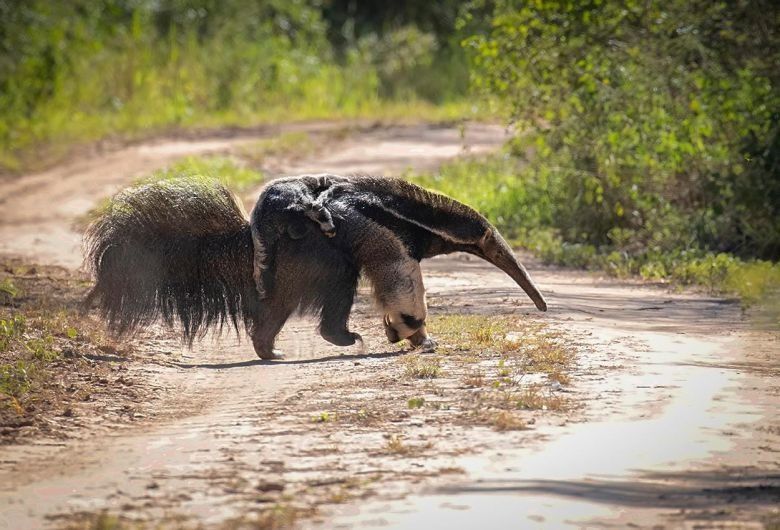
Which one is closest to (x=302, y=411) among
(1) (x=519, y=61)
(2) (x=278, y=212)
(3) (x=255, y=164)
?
(2) (x=278, y=212)

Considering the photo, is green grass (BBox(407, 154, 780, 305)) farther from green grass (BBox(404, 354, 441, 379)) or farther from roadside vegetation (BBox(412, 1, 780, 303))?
green grass (BBox(404, 354, 441, 379))

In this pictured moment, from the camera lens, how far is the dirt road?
448 centimetres

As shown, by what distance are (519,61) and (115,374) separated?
19.9ft

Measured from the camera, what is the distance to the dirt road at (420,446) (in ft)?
14.7

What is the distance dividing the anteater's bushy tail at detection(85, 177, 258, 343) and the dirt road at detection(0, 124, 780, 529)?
33 cm

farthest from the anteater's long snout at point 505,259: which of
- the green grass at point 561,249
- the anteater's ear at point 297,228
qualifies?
the green grass at point 561,249

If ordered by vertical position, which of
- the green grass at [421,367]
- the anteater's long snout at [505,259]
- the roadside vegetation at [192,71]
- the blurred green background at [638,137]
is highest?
the roadside vegetation at [192,71]

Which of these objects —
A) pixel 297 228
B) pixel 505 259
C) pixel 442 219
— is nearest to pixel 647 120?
pixel 505 259

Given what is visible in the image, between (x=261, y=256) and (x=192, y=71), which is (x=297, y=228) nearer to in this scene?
(x=261, y=256)

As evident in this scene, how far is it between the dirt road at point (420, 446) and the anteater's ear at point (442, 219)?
380 millimetres

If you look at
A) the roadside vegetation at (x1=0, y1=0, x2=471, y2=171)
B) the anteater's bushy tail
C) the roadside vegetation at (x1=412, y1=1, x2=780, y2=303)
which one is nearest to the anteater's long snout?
the anteater's bushy tail

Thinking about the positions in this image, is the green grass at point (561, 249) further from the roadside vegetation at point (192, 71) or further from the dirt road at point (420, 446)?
the roadside vegetation at point (192, 71)

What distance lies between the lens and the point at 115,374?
6961mm

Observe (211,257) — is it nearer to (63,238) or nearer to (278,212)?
(278,212)
